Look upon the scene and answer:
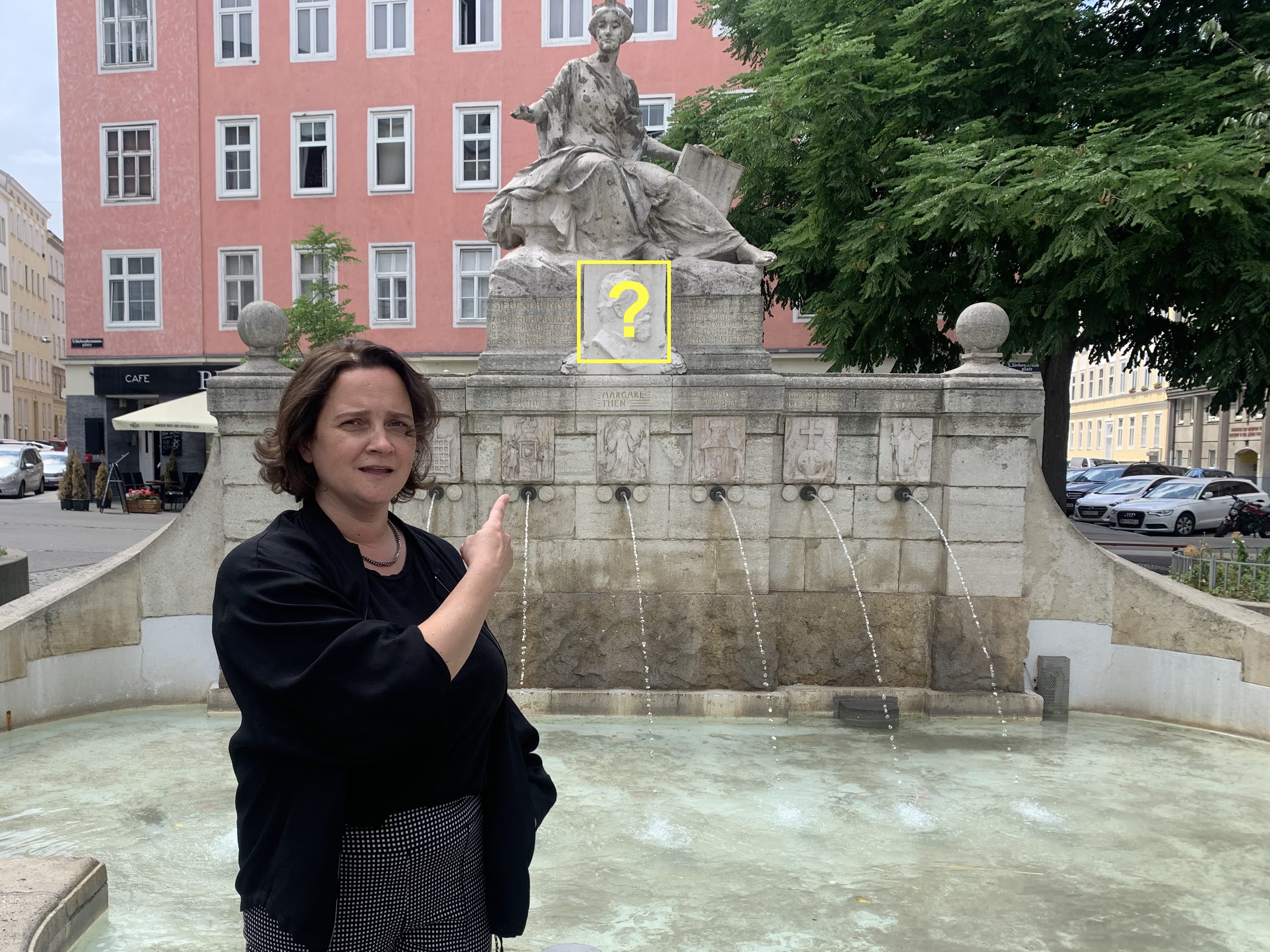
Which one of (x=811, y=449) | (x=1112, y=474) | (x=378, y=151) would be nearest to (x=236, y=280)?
(x=378, y=151)

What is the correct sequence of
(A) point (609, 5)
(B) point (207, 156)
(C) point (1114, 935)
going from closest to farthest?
(C) point (1114, 935) < (A) point (609, 5) < (B) point (207, 156)

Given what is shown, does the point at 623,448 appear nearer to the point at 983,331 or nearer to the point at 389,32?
the point at 983,331

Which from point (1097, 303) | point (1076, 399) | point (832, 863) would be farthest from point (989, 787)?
point (1076, 399)

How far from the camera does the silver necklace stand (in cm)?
208

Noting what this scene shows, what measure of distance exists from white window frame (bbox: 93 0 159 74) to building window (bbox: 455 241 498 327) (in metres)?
9.48

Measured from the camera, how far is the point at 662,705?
7004mm

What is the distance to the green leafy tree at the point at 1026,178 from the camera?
9992mm

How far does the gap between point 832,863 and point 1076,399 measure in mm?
74593

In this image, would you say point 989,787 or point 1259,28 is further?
point 1259,28

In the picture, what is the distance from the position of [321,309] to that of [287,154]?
864 cm

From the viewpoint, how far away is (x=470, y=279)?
25.9 m

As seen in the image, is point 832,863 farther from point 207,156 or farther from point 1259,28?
point 207,156

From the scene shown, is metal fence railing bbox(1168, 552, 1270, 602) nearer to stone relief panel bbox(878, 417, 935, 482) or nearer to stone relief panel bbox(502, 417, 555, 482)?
stone relief panel bbox(878, 417, 935, 482)

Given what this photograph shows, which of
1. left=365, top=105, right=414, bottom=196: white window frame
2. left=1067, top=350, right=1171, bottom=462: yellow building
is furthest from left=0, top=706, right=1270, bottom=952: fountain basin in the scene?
left=1067, top=350, right=1171, bottom=462: yellow building
